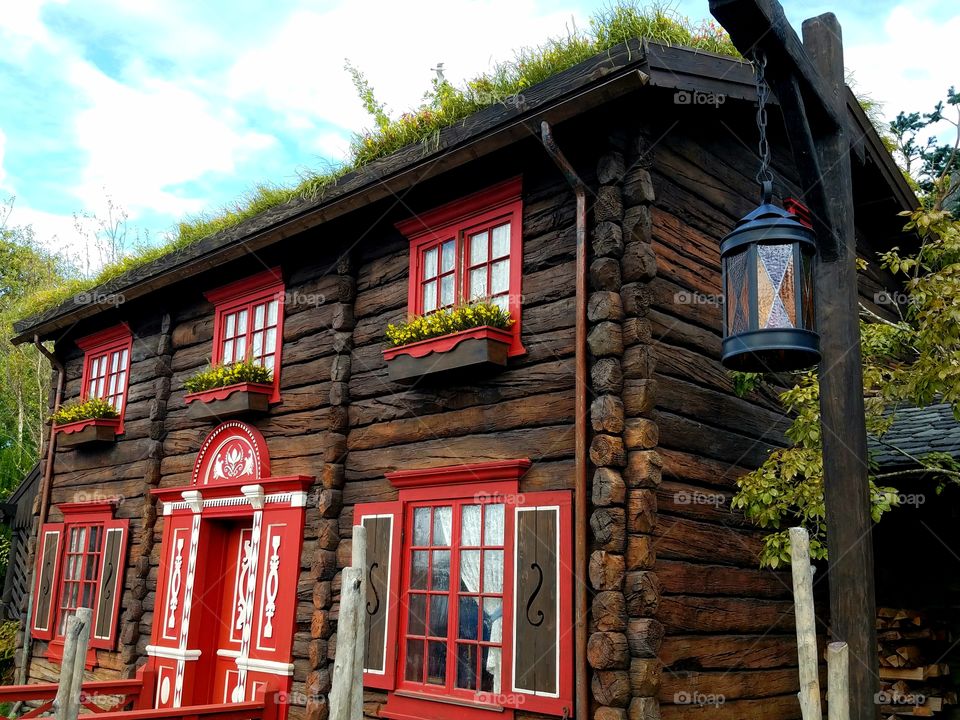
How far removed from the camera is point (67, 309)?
42.8ft

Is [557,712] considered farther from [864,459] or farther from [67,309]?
[67,309]

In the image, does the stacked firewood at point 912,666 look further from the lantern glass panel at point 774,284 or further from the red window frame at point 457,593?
the lantern glass panel at point 774,284

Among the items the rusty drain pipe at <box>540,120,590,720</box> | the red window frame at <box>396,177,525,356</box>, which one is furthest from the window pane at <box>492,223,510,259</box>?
the rusty drain pipe at <box>540,120,590,720</box>

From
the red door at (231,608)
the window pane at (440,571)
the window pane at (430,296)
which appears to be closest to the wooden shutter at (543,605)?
the window pane at (440,571)

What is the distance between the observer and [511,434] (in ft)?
23.9

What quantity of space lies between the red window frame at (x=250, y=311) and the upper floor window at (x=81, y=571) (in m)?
3.07

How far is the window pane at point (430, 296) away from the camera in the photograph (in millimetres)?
8336

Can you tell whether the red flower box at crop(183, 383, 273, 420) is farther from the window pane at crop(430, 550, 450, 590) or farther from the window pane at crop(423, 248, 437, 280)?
the window pane at crop(430, 550, 450, 590)

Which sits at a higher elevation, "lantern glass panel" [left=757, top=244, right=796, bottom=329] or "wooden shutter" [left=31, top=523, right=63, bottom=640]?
"lantern glass panel" [left=757, top=244, right=796, bottom=329]

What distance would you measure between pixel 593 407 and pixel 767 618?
2.58 metres

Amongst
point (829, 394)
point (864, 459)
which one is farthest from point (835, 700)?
point (829, 394)

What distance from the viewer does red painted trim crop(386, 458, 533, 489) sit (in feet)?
23.2

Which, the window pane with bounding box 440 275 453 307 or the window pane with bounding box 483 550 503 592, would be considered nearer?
the window pane with bounding box 483 550 503 592

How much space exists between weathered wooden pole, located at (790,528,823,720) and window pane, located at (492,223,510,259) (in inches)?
160
